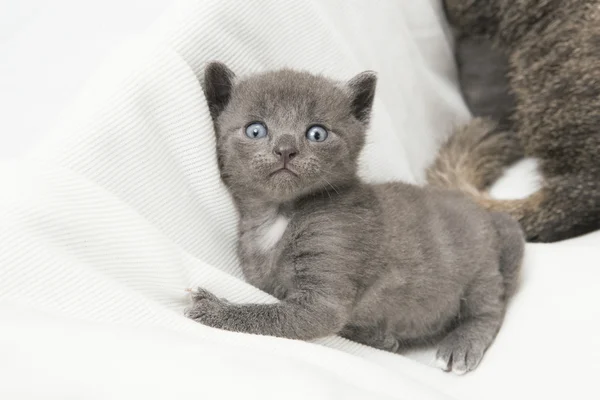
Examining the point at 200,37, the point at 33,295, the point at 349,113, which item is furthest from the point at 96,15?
the point at 33,295

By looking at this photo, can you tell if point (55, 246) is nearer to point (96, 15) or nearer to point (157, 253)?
point (157, 253)

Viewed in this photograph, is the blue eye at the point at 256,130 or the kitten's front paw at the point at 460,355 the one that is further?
the kitten's front paw at the point at 460,355

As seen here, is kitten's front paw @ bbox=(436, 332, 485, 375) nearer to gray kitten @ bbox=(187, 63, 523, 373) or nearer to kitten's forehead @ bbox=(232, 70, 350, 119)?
gray kitten @ bbox=(187, 63, 523, 373)

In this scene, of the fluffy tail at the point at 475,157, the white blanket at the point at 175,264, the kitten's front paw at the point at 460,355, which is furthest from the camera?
the fluffy tail at the point at 475,157

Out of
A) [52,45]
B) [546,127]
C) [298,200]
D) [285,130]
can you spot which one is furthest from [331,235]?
[546,127]

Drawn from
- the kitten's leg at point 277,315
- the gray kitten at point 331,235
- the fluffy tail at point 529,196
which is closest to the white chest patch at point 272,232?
the gray kitten at point 331,235

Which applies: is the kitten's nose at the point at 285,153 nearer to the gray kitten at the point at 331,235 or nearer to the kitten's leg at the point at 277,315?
the gray kitten at the point at 331,235

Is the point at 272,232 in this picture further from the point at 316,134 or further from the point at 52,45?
the point at 52,45
